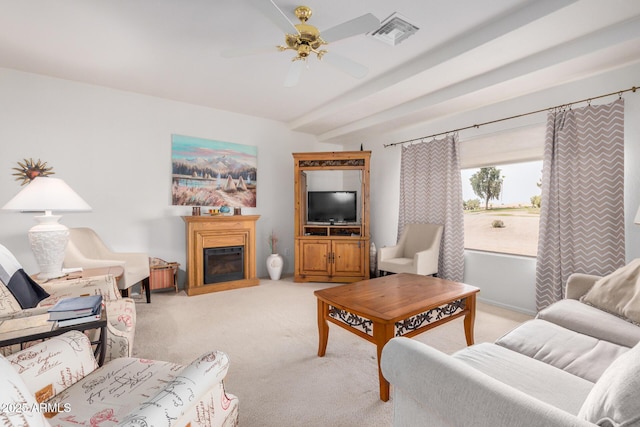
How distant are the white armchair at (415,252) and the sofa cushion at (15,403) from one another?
358 cm

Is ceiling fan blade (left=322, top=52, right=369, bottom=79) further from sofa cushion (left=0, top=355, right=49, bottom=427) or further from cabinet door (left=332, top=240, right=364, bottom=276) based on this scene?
cabinet door (left=332, top=240, right=364, bottom=276)

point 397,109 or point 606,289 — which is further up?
point 397,109

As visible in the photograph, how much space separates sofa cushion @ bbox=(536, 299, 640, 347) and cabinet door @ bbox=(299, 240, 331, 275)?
9.78 feet

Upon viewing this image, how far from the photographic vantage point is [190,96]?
395 centimetres

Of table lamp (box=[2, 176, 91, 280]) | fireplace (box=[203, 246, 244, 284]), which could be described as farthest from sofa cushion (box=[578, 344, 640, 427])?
fireplace (box=[203, 246, 244, 284])

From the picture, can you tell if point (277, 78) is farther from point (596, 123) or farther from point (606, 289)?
point (606, 289)

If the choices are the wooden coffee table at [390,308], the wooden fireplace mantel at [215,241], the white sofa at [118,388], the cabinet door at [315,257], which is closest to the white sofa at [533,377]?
the wooden coffee table at [390,308]

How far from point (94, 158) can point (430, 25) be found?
393cm

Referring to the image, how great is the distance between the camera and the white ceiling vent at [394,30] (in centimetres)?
227

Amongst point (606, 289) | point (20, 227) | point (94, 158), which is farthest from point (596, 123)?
point (20, 227)

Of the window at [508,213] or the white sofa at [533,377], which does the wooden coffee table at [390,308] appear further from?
the window at [508,213]

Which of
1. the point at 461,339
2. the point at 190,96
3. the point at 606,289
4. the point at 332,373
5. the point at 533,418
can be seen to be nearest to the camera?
the point at 533,418

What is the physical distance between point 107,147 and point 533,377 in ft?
15.0

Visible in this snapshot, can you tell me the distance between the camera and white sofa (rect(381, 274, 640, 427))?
77 centimetres
